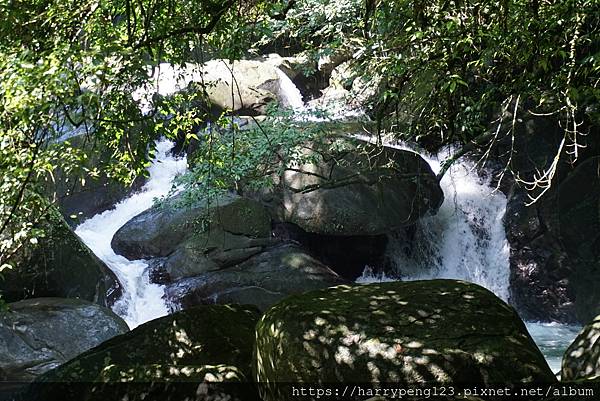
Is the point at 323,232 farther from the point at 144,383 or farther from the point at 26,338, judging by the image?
the point at 144,383

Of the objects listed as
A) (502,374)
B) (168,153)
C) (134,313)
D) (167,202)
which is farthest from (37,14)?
(168,153)

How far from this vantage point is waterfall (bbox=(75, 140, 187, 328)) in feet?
36.1

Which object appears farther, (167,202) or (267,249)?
(267,249)

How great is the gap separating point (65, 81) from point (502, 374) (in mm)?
3161

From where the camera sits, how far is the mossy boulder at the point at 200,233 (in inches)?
455

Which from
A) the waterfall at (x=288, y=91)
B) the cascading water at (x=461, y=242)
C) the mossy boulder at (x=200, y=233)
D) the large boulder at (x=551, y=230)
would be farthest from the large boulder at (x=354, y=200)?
the waterfall at (x=288, y=91)

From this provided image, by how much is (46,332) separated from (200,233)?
3618 millimetres

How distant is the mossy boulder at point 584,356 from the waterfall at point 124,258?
6095 millimetres

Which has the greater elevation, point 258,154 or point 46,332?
point 258,154

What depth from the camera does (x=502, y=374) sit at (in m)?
3.72

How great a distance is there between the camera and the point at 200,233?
37.2ft

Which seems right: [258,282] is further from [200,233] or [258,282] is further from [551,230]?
[551,230]

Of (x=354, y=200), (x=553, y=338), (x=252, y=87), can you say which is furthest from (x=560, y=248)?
(x=252, y=87)

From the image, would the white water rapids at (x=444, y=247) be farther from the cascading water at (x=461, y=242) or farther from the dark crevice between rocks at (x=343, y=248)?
the dark crevice between rocks at (x=343, y=248)
